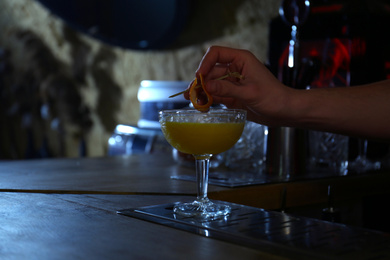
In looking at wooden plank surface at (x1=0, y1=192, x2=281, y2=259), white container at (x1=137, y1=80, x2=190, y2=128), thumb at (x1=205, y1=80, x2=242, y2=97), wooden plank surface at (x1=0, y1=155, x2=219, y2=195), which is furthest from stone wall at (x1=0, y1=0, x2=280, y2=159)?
wooden plank surface at (x1=0, y1=192, x2=281, y2=259)

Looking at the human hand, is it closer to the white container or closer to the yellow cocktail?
the yellow cocktail

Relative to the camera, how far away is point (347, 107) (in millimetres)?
1097

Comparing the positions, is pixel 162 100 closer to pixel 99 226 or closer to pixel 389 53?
pixel 389 53

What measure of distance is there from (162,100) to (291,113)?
1753 mm

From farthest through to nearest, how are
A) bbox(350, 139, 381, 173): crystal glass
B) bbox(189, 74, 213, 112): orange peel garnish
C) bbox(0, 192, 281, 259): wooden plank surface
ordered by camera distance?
bbox(350, 139, 381, 173): crystal glass → bbox(189, 74, 213, 112): orange peel garnish → bbox(0, 192, 281, 259): wooden plank surface

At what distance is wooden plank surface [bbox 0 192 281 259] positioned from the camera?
652mm

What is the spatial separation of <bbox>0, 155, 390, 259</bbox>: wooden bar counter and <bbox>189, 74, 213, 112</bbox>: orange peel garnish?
0.19m

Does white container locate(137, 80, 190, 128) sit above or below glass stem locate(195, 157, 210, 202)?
above

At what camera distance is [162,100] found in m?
2.79

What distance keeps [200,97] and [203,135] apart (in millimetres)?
129

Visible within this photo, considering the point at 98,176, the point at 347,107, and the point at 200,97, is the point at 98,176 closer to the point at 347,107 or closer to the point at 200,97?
the point at 200,97

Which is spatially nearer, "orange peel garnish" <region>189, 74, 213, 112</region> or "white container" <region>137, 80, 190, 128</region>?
"orange peel garnish" <region>189, 74, 213, 112</region>

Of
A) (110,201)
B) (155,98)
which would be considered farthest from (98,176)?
(155,98)

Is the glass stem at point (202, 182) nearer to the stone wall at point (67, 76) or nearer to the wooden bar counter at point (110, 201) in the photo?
the wooden bar counter at point (110, 201)
